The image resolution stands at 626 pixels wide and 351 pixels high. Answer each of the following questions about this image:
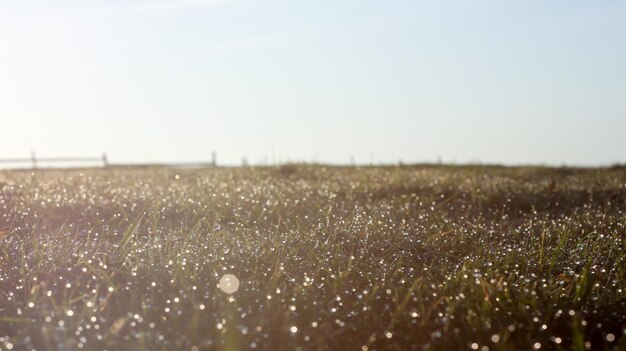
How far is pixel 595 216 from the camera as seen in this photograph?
645 cm

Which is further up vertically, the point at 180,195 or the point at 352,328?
the point at 180,195

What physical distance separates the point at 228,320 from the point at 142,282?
2.65 ft

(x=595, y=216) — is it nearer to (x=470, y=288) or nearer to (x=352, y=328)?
(x=470, y=288)

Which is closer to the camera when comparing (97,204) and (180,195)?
(97,204)

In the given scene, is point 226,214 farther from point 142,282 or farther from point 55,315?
point 55,315

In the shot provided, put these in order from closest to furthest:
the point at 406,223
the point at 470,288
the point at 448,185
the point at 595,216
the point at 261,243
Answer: the point at 470,288 < the point at 261,243 < the point at 406,223 < the point at 595,216 < the point at 448,185

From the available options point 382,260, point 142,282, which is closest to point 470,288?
point 382,260

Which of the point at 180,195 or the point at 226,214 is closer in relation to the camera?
the point at 226,214

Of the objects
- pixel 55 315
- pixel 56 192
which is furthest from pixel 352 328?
pixel 56 192

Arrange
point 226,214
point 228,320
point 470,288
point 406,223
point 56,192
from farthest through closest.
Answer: point 56,192 < point 226,214 < point 406,223 < point 470,288 < point 228,320

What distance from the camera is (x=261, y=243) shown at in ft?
13.9

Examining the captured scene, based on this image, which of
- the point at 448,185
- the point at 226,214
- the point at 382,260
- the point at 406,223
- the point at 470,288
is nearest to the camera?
the point at 470,288

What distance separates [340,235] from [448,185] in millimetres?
4502

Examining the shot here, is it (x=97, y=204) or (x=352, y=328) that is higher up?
(x=97, y=204)
